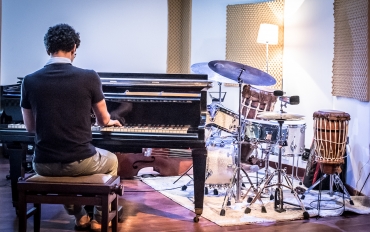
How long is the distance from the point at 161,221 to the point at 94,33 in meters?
3.84

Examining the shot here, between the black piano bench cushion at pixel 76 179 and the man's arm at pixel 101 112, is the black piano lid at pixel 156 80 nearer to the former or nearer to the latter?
the man's arm at pixel 101 112

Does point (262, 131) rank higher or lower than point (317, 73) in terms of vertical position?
lower

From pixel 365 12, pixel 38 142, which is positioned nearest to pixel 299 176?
pixel 365 12

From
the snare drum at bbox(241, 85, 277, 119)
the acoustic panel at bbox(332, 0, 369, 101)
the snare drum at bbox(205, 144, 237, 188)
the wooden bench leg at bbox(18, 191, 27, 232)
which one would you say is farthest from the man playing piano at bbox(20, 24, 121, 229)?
the acoustic panel at bbox(332, 0, 369, 101)

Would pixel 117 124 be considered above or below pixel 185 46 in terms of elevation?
below

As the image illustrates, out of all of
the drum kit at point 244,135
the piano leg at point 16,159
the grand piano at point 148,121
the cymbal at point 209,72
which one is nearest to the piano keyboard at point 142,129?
the grand piano at point 148,121

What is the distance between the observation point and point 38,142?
3.10m

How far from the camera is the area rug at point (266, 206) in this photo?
3969 mm

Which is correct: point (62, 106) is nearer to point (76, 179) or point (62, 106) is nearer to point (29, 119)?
point (29, 119)

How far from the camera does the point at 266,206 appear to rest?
4320 mm

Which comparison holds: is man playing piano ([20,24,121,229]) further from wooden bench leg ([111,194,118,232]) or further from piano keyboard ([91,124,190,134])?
piano keyboard ([91,124,190,134])

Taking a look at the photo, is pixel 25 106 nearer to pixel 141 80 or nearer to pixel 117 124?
pixel 117 124

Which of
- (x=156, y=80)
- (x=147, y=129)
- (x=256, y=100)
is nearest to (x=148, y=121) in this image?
(x=147, y=129)

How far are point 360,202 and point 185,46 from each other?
345cm
